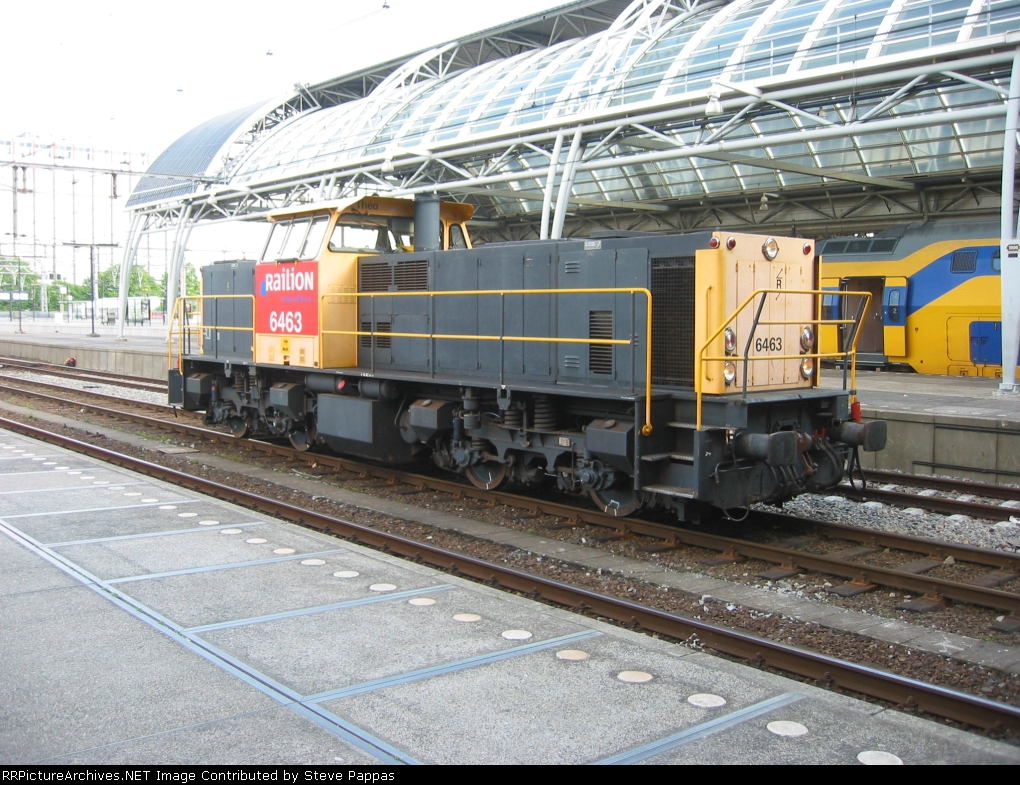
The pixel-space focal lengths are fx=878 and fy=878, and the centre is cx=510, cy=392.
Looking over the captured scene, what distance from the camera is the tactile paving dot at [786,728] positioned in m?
3.82

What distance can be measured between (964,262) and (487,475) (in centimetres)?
1417

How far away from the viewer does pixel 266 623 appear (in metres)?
5.21

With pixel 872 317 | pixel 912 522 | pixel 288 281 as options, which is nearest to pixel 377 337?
pixel 288 281


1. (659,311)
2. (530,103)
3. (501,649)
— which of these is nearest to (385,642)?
(501,649)

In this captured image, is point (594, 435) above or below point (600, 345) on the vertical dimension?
below

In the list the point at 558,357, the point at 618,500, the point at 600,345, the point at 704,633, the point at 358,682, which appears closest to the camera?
the point at 358,682

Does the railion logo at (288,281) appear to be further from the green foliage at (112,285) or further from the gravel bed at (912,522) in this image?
the green foliage at (112,285)

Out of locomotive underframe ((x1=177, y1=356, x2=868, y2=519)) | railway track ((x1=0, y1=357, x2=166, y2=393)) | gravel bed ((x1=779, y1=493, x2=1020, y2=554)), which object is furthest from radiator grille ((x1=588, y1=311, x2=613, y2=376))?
railway track ((x1=0, y1=357, x2=166, y2=393))

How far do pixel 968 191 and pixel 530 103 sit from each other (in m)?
11.9

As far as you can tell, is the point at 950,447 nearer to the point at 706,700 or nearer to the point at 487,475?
the point at 487,475

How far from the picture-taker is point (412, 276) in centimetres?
1026

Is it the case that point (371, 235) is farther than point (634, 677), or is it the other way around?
point (371, 235)

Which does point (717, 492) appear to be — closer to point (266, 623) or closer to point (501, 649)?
point (501, 649)

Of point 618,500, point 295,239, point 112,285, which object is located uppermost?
point 112,285
